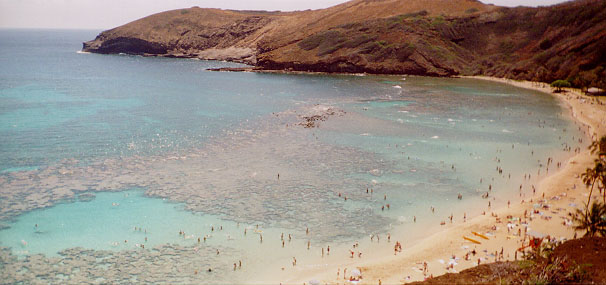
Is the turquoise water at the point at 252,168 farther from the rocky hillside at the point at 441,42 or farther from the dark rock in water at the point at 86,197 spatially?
the rocky hillside at the point at 441,42

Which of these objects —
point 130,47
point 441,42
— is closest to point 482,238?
point 441,42

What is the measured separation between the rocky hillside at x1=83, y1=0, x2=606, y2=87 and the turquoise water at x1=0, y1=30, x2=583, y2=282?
99.2 feet

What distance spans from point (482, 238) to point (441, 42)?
11715 centimetres

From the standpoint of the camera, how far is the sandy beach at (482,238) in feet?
72.7

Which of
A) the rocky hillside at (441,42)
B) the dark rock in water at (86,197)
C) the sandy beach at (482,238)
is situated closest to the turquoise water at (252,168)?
the dark rock in water at (86,197)

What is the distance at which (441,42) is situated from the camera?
13125 cm

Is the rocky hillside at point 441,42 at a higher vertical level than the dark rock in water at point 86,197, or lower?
higher

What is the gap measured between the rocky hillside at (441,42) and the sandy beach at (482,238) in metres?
63.2

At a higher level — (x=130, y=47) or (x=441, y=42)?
(x=441, y=42)

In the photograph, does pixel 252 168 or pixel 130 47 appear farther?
pixel 130 47

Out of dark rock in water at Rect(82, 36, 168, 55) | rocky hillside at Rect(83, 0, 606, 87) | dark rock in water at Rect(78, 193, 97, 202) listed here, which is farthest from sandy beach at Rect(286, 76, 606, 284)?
dark rock in water at Rect(82, 36, 168, 55)

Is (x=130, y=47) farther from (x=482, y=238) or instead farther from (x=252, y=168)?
(x=482, y=238)

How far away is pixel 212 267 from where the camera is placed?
2314 cm

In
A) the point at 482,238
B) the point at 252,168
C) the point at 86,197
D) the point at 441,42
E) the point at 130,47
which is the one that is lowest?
the point at 86,197
